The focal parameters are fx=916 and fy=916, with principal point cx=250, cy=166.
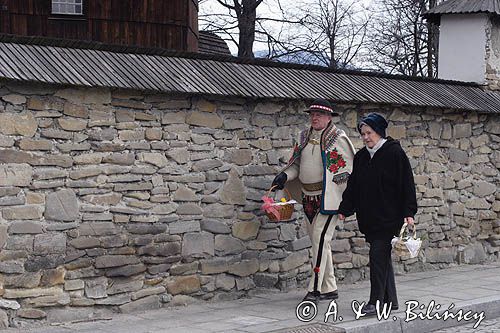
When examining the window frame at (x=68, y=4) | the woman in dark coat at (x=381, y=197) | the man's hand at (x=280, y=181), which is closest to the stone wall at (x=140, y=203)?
the man's hand at (x=280, y=181)

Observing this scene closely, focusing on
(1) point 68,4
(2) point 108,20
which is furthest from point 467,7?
(1) point 68,4

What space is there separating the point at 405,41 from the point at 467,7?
58.9 feet

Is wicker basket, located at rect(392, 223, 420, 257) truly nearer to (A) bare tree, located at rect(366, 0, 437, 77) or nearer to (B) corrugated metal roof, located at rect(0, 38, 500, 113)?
(B) corrugated metal roof, located at rect(0, 38, 500, 113)

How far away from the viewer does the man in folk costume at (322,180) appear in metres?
7.98

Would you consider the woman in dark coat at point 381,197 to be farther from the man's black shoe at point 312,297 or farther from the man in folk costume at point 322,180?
the man's black shoe at point 312,297

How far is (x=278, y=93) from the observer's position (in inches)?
332

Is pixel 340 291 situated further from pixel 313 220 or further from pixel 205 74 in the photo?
pixel 205 74

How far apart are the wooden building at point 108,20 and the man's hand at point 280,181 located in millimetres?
6881

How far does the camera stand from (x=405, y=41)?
28969 millimetres

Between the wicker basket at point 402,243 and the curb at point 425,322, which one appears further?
the wicker basket at point 402,243

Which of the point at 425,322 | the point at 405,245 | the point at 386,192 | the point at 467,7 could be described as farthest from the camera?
the point at 467,7

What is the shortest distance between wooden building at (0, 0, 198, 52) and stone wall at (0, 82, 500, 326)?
5.89 metres

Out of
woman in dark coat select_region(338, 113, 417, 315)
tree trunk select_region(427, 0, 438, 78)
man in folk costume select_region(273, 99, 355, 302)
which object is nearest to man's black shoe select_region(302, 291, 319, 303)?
man in folk costume select_region(273, 99, 355, 302)

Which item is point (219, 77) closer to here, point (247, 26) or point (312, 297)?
point (312, 297)
